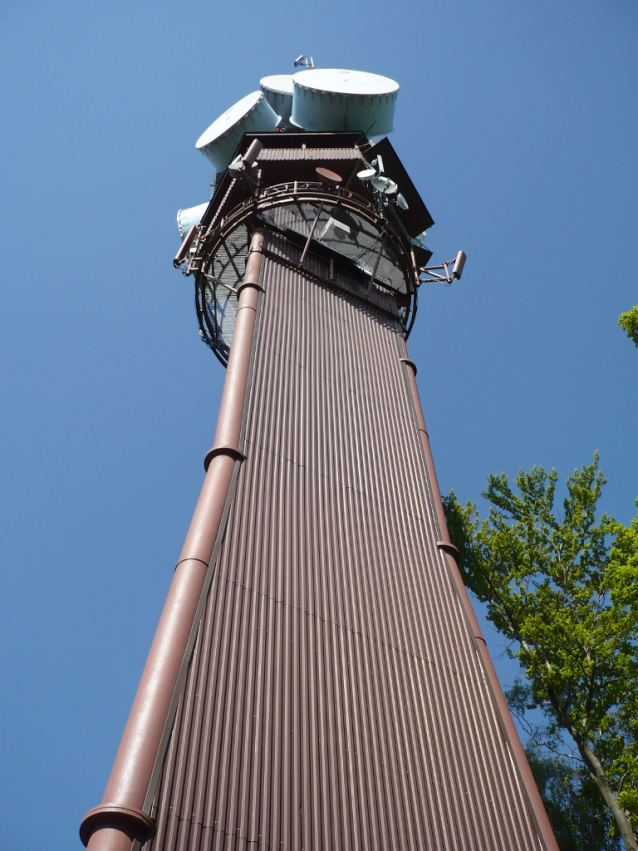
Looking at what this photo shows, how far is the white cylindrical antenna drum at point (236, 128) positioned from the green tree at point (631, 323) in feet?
36.9

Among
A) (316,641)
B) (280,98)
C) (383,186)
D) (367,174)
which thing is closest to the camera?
(316,641)

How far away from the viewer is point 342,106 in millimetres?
18812

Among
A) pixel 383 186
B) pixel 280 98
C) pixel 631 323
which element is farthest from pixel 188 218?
pixel 631 323

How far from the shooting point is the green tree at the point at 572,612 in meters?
11.7

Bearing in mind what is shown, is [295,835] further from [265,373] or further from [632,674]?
[632,674]

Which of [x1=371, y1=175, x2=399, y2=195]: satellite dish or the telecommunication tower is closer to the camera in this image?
the telecommunication tower

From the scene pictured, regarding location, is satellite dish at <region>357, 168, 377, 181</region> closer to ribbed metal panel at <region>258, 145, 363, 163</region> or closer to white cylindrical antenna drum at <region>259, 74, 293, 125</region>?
ribbed metal panel at <region>258, 145, 363, 163</region>

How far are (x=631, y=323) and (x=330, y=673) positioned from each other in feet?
30.4

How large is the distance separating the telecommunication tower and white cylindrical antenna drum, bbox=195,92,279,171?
225 inches

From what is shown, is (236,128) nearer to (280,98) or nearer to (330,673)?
(280,98)

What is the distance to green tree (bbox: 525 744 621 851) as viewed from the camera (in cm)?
1191

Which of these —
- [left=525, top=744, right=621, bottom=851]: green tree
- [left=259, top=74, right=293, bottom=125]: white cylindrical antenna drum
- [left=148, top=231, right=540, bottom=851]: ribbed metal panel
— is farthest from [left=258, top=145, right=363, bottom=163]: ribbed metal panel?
[left=525, top=744, right=621, bottom=851]: green tree

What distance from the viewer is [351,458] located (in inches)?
388

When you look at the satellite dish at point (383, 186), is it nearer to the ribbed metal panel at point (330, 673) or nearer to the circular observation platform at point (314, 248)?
the circular observation platform at point (314, 248)
